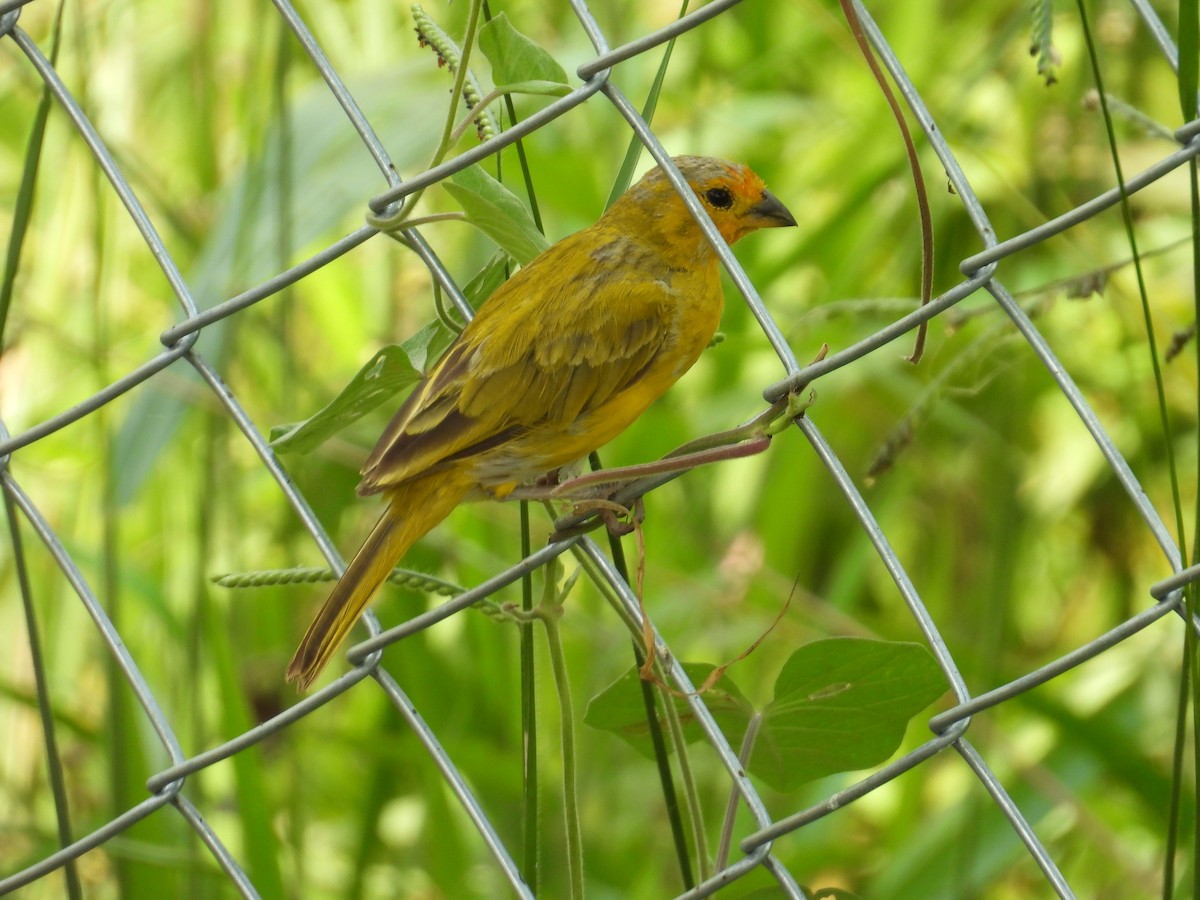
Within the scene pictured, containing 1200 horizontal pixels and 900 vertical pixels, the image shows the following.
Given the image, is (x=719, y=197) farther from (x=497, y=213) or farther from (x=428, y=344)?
(x=497, y=213)

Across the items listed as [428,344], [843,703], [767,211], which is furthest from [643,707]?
[767,211]

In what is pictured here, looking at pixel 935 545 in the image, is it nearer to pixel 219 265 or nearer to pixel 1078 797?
pixel 1078 797

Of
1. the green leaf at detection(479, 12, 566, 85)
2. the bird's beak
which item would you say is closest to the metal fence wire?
the green leaf at detection(479, 12, 566, 85)

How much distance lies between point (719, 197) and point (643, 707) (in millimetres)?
998

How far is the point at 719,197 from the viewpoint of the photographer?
2229 mm

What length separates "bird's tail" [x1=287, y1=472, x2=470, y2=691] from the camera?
1667mm

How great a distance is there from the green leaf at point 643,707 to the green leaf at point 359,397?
0.38 meters

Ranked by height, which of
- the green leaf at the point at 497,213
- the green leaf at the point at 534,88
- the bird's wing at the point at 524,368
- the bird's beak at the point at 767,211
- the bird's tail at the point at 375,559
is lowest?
the bird's tail at the point at 375,559

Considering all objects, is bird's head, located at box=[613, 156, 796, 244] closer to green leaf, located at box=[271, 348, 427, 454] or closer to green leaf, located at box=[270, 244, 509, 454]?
green leaf, located at box=[270, 244, 509, 454]

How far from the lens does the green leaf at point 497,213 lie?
134 cm

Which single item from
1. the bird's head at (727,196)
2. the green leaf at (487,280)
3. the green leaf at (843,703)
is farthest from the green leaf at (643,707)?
the bird's head at (727,196)

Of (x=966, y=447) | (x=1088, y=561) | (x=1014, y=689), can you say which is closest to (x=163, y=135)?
(x=966, y=447)

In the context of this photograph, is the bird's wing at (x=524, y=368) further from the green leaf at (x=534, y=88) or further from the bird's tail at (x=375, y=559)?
the green leaf at (x=534, y=88)

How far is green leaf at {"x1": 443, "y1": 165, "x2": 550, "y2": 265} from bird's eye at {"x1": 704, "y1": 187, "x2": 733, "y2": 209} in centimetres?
80
